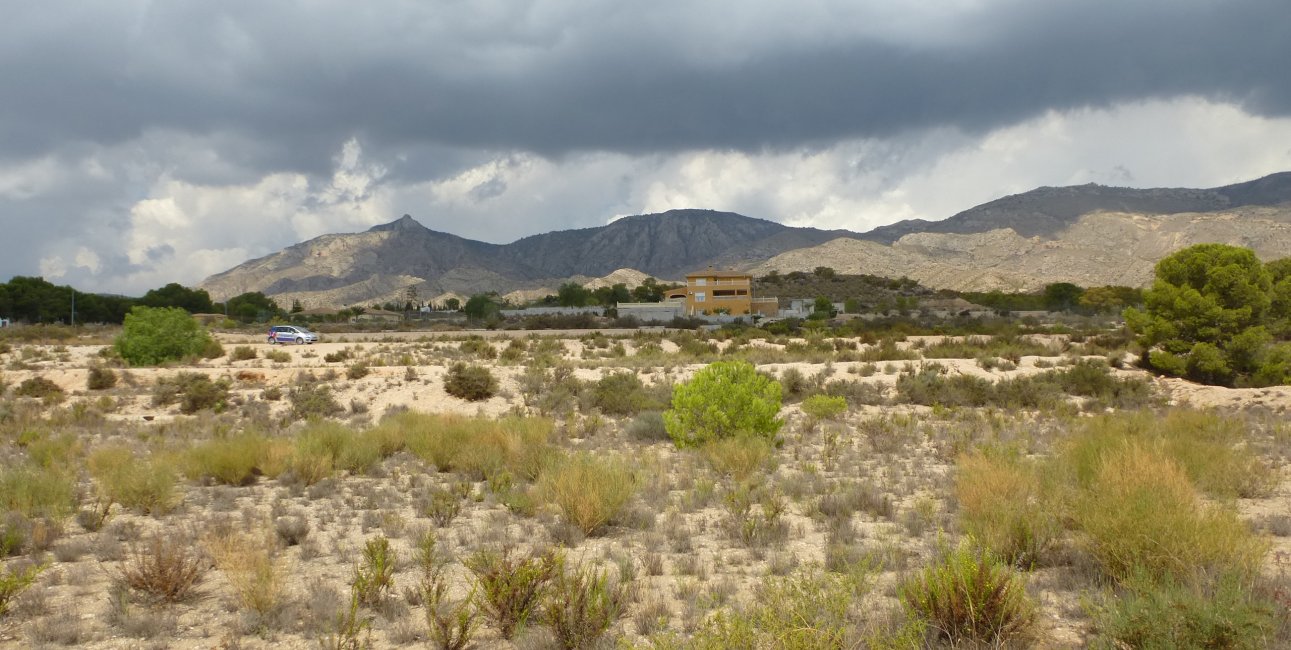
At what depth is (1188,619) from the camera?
4.79m

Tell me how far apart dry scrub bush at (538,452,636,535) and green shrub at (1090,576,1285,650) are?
197 inches

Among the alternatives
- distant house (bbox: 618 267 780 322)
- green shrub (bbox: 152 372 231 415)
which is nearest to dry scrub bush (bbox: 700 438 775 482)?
green shrub (bbox: 152 372 231 415)

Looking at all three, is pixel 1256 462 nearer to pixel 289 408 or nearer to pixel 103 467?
pixel 103 467

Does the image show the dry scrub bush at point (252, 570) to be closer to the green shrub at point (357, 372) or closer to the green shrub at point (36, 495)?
the green shrub at point (36, 495)

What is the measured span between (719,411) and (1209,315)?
22587 millimetres

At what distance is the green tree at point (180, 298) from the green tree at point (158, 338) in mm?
76444

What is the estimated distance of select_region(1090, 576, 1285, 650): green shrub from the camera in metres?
4.71

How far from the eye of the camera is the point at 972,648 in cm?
527

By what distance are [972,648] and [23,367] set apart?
38675 millimetres

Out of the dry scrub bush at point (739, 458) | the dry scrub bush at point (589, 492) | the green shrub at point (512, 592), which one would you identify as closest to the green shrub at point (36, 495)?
the dry scrub bush at point (589, 492)

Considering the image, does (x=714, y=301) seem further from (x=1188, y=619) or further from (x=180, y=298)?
(x=1188, y=619)

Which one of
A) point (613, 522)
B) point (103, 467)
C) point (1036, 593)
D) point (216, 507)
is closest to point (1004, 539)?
point (1036, 593)

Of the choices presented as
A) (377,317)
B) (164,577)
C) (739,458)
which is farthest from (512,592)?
(377,317)

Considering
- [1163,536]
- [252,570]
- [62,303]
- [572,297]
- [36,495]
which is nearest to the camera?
[1163,536]
